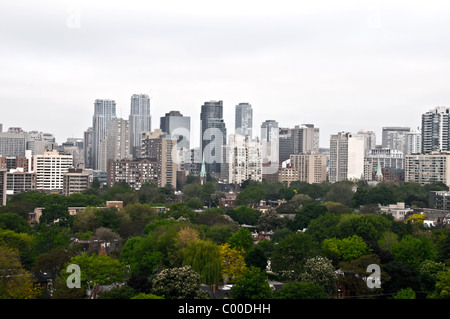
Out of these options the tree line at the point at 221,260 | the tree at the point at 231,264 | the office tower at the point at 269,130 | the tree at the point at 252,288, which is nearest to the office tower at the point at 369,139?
the office tower at the point at 269,130

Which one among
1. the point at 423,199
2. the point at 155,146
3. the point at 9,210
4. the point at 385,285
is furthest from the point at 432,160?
the point at 385,285

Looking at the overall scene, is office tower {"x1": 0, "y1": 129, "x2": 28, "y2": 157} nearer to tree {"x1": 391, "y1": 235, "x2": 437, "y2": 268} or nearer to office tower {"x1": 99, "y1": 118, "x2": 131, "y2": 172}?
office tower {"x1": 99, "y1": 118, "x2": 131, "y2": 172}

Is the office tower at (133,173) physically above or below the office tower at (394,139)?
below

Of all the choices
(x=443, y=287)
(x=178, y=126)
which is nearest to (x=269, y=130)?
(x=178, y=126)

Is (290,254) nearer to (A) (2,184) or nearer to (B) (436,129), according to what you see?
(A) (2,184)

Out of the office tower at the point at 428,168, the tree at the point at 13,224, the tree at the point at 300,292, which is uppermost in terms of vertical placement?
the office tower at the point at 428,168

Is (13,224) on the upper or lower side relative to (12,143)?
lower

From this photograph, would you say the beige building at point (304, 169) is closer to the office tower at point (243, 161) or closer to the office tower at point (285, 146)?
the office tower at point (243, 161)

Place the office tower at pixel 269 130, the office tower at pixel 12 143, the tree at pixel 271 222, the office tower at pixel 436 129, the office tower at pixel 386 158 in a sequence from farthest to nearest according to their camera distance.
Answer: the office tower at pixel 269 130 < the office tower at pixel 386 158 < the office tower at pixel 12 143 < the office tower at pixel 436 129 < the tree at pixel 271 222
